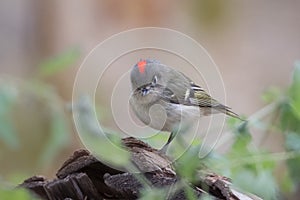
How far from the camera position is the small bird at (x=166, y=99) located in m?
0.70

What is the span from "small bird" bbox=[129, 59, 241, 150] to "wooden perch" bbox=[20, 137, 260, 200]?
0.26ft

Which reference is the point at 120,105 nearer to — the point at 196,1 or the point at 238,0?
the point at 196,1

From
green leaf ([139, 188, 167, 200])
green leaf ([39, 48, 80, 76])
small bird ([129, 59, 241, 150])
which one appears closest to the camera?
green leaf ([139, 188, 167, 200])

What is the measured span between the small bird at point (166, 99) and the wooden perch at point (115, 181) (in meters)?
0.08

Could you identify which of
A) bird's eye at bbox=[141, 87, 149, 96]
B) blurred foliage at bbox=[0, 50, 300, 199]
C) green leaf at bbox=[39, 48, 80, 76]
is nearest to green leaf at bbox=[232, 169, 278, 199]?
blurred foliage at bbox=[0, 50, 300, 199]

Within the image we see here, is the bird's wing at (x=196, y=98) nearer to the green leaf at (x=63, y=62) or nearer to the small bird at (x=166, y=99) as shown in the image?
the small bird at (x=166, y=99)

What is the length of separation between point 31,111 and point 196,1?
445 mm

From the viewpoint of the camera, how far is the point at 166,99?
0.75 metres

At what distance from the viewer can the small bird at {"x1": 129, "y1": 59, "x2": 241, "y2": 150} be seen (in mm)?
696

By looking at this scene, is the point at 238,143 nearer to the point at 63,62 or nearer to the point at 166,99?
the point at 166,99

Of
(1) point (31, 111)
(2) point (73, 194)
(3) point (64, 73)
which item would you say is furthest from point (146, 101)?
(3) point (64, 73)

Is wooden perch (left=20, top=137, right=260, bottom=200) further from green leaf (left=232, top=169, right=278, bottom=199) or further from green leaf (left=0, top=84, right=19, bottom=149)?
green leaf (left=0, top=84, right=19, bottom=149)

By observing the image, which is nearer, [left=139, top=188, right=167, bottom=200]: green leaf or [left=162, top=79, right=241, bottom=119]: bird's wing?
[left=139, top=188, right=167, bottom=200]: green leaf

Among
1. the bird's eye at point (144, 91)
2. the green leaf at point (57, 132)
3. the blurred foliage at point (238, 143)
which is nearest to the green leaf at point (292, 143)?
the blurred foliage at point (238, 143)
